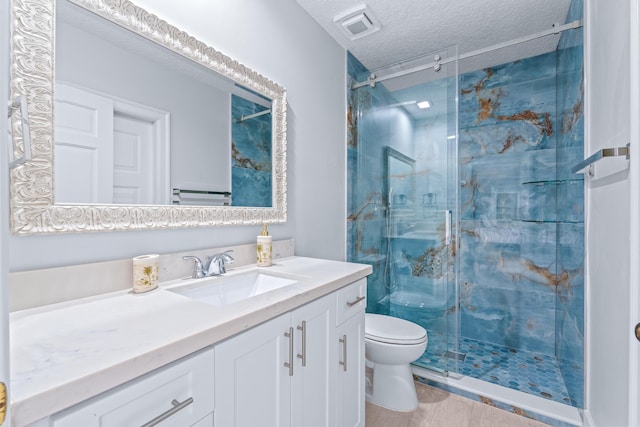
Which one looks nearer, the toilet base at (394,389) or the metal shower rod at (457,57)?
the toilet base at (394,389)

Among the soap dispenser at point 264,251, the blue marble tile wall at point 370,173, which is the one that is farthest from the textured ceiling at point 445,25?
the soap dispenser at point 264,251

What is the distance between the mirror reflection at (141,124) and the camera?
0.92 meters

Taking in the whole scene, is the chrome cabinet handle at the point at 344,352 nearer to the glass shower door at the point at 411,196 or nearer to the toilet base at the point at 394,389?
the toilet base at the point at 394,389

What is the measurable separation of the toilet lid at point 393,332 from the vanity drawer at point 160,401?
1266mm

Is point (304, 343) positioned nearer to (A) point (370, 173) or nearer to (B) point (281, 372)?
(B) point (281, 372)

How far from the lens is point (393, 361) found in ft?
5.84

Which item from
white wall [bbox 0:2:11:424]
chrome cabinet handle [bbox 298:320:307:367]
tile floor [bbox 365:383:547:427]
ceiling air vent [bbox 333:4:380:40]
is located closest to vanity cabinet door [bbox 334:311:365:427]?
chrome cabinet handle [bbox 298:320:307:367]

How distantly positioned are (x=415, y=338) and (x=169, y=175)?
5.11ft

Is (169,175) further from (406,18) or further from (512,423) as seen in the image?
(512,423)

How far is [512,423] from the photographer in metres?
1.68

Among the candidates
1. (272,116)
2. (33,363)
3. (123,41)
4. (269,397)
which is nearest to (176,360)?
(33,363)

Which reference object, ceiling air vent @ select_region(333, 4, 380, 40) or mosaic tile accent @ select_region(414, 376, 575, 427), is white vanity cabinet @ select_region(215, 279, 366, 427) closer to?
mosaic tile accent @ select_region(414, 376, 575, 427)

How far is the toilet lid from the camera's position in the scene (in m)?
1.76

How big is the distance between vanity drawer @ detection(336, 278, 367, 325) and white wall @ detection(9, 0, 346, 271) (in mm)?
545
